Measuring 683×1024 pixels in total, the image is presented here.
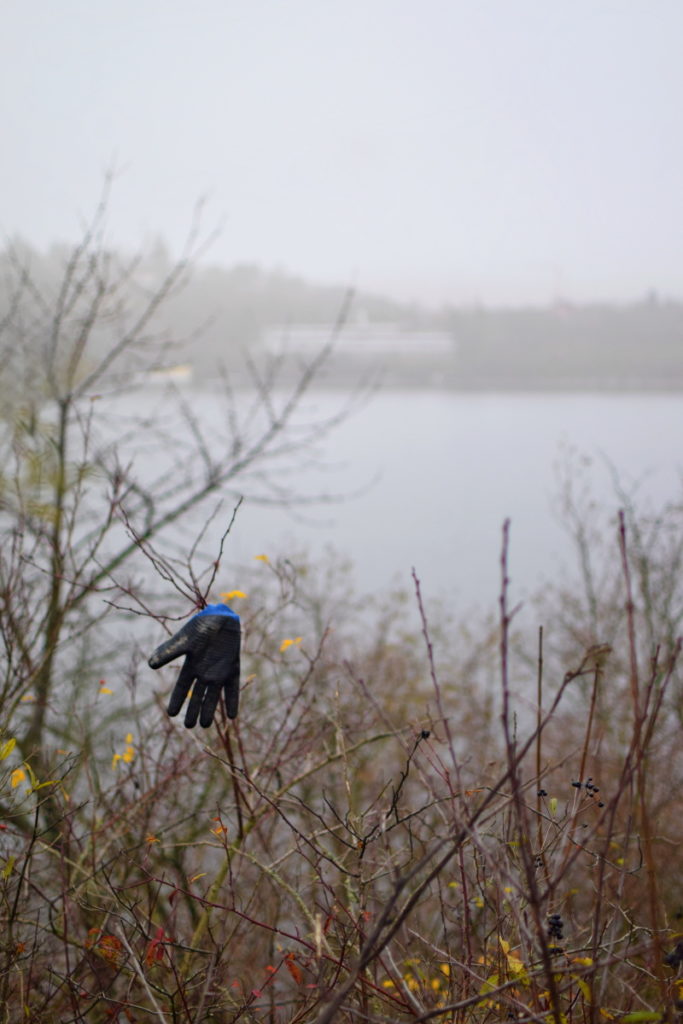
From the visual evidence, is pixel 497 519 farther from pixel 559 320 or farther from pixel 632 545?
Answer: pixel 632 545

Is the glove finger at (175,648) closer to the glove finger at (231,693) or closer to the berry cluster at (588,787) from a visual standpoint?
the glove finger at (231,693)

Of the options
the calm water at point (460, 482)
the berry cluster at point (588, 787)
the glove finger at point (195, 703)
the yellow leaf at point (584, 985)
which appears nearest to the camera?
the yellow leaf at point (584, 985)

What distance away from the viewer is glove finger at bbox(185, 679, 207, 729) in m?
1.90

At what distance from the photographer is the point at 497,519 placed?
29.3 meters

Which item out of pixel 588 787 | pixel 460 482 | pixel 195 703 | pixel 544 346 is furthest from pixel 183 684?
pixel 460 482

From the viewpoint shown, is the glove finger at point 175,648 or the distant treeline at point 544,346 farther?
the distant treeline at point 544,346

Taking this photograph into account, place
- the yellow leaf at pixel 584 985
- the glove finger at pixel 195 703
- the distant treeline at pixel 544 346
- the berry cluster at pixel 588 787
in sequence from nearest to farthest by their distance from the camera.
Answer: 1. the yellow leaf at pixel 584 985
2. the berry cluster at pixel 588 787
3. the glove finger at pixel 195 703
4. the distant treeline at pixel 544 346

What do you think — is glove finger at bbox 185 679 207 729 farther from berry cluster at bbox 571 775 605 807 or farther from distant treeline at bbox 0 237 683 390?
distant treeline at bbox 0 237 683 390

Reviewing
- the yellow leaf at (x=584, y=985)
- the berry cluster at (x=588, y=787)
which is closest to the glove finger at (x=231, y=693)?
the berry cluster at (x=588, y=787)

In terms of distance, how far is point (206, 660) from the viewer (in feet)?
6.31

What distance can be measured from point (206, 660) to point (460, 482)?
33.1m

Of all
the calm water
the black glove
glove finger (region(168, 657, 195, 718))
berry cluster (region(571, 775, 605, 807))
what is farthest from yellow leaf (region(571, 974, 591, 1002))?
the calm water

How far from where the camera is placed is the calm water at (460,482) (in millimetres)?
23609

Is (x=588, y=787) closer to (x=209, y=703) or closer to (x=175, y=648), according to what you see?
(x=209, y=703)
